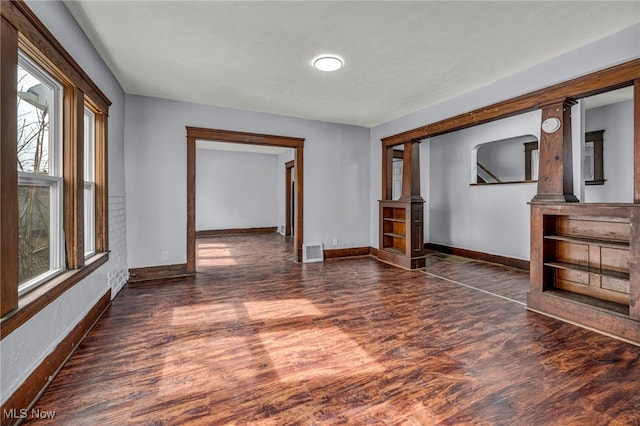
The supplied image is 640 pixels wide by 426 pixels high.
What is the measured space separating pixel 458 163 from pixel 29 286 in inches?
251

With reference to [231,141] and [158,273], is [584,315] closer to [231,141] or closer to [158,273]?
[231,141]

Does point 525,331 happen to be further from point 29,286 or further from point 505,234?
point 29,286

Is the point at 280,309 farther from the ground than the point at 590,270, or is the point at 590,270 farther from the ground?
the point at 590,270

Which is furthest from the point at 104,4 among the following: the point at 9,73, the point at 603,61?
the point at 603,61

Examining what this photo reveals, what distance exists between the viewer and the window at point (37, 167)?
150 centimetres

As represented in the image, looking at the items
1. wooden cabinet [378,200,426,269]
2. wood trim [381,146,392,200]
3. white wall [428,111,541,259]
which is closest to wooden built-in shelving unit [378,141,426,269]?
wooden cabinet [378,200,426,269]

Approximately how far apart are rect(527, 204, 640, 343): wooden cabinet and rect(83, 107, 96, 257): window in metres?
4.46

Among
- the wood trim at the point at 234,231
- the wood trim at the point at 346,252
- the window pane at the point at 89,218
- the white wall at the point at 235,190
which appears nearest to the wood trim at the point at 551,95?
the wood trim at the point at 346,252

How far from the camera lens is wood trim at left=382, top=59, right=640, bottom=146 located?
8.21 ft

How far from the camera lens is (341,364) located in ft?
6.73

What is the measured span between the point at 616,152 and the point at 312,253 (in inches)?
201

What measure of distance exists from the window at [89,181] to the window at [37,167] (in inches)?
11.6

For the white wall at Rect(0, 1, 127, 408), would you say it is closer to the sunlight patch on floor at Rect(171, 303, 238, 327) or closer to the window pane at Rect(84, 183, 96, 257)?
the window pane at Rect(84, 183, 96, 257)

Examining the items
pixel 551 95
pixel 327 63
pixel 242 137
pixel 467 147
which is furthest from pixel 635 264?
pixel 242 137
